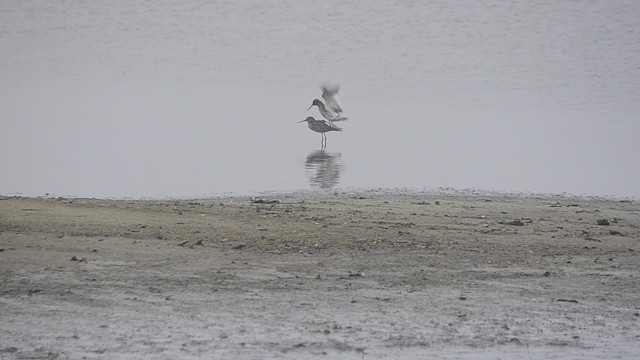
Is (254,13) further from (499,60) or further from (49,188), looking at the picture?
(49,188)

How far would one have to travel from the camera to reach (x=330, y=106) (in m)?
17.2

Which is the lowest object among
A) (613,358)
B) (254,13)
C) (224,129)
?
(613,358)

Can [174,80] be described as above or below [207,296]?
above

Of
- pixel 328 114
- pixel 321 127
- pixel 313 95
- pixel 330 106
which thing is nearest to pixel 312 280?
pixel 321 127

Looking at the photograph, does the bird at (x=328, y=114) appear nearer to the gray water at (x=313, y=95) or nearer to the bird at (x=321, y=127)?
the gray water at (x=313, y=95)

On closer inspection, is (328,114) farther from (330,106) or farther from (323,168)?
(323,168)

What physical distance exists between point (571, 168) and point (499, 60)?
475 inches

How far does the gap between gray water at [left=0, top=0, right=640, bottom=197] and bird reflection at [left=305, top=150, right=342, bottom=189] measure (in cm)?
3

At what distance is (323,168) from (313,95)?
698 centimetres

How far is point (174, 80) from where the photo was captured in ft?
72.5

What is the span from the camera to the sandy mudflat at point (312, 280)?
6453 mm

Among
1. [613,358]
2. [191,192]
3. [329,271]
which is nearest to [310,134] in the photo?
[191,192]

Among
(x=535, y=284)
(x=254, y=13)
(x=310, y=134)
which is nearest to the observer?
(x=535, y=284)

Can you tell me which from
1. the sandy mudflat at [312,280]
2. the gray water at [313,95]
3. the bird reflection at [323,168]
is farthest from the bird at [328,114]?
the sandy mudflat at [312,280]
